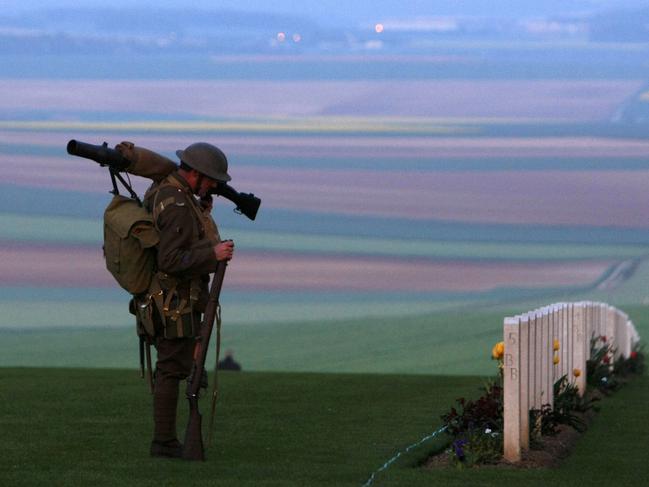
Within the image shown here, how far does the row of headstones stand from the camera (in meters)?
11.4

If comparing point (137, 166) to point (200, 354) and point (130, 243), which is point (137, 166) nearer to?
point (130, 243)

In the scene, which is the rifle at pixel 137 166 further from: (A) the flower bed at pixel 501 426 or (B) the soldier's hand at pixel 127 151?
(A) the flower bed at pixel 501 426

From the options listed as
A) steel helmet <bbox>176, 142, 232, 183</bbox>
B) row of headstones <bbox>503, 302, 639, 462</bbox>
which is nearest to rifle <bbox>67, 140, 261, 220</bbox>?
steel helmet <bbox>176, 142, 232, 183</bbox>

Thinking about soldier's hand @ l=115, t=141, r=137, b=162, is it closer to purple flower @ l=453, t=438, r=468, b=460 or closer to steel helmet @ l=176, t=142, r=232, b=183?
steel helmet @ l=176, t=142, r=232, b=183

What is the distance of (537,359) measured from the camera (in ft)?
40.7

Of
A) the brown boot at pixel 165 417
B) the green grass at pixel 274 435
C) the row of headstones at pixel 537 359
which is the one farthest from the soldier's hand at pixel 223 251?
the row of headstones at pixel 537 359

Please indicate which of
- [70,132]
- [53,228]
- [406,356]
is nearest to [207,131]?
[70,132]

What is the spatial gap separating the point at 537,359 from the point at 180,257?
10.4 ft

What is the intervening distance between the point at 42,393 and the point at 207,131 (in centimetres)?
8548

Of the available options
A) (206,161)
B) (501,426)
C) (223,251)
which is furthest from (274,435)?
(206,161)

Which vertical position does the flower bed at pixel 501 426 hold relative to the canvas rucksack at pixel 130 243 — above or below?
below

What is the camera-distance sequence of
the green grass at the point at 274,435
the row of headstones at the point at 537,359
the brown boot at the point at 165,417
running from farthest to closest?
the row of headstones at the point at 537,359 < the brown boot at the point at 165,417 < the green grass at the point at 274,435

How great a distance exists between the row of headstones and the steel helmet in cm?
→ 217

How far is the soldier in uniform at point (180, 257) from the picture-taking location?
1050 cm
